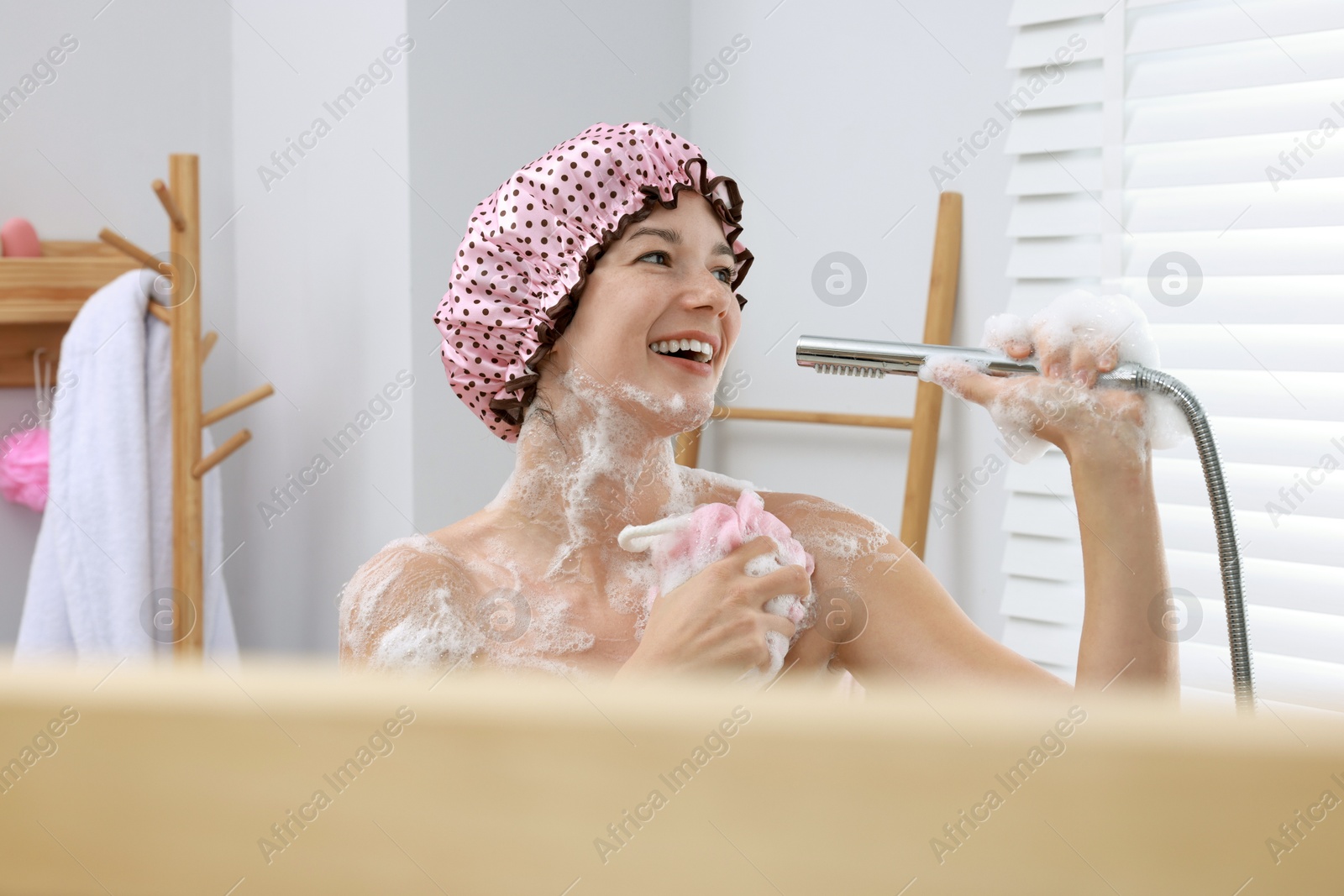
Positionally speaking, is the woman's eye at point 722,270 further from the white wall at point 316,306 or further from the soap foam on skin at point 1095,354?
the white wall at point 316,306

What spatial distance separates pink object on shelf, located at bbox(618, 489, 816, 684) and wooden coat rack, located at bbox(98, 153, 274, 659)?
0.86 meters

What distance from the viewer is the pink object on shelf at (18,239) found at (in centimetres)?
173

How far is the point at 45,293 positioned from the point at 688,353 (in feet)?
3.85

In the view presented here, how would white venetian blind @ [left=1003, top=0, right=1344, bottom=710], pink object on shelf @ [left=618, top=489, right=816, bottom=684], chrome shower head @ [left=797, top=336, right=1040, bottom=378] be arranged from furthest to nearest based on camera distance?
white venetian blind @ [left=1003, top=0, right=1344, bottom=710]
pink object on shelf @ [left=618, top=489, right=816, bottom=684]
chrome shower head @ [left=797, top=336, right=1040, bottom=378]

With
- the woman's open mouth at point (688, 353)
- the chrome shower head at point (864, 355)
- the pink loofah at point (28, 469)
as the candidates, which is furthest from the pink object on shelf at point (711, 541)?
the pink loofah at point (28, 469)

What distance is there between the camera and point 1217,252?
1.47 metres

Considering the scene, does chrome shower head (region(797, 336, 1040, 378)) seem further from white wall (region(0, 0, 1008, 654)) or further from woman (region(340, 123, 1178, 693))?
white wall (region(0, 0, 1008, 654))

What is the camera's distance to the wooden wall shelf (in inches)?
67.4

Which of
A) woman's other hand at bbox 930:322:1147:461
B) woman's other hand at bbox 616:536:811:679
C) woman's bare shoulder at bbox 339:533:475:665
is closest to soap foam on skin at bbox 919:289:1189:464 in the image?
woman's other hand at bbox 930:322:1147:461

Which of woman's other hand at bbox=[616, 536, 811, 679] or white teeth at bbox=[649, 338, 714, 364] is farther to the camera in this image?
white teeth at bbox=[649, 338, 714, 364]

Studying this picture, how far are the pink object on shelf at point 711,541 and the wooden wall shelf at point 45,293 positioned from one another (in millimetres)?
1166

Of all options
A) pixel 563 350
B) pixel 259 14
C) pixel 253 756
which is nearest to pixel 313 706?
pixel 253 756

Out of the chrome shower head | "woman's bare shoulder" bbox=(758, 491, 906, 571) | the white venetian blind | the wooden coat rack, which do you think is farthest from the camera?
the wooden coat rack

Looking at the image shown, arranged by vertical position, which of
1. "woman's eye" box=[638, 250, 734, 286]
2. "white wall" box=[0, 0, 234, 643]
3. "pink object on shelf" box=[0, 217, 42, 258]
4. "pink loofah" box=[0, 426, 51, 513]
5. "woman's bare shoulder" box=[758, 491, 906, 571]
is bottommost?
"pink loofah" box=[0, 426, 51, 513]
